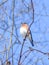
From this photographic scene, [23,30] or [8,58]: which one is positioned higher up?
[8,58]

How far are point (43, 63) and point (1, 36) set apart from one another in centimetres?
45

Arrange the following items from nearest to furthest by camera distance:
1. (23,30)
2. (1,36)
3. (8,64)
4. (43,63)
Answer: (8,64)
(43,63)
(1,36)
(23,30)

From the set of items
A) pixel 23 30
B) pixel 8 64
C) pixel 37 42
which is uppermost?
pixel 8 64

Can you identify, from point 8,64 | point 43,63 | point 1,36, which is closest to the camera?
point 8,64

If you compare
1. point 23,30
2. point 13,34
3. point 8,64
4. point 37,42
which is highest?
point 13,34

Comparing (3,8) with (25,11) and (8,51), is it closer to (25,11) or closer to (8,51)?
(25,11)

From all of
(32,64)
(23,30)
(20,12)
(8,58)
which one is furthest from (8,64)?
(23,30)

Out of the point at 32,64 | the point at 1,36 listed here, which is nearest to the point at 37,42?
the point at 32,64

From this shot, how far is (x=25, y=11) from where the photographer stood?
2.06m

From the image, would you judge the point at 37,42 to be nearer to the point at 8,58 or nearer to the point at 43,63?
the point at 43,63

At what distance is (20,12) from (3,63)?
2.63 feet

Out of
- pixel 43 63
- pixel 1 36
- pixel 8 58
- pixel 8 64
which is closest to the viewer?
pixel 8 64

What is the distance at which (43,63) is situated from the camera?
6.12 feet

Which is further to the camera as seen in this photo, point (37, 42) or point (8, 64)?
point (37, 42)
